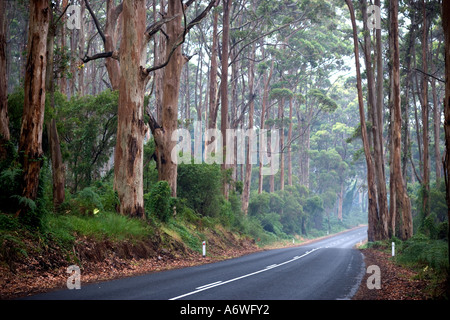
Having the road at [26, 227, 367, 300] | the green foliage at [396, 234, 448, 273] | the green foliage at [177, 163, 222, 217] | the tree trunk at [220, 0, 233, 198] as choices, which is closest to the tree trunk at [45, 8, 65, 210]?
the road at [26, 227, 367, 300]

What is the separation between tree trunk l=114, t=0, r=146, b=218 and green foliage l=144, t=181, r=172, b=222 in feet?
7.35

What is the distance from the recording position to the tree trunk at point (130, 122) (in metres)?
17.4

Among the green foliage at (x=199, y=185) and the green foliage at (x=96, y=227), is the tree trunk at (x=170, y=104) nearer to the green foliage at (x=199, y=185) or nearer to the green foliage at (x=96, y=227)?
the green foliage at (x=199, y=185)

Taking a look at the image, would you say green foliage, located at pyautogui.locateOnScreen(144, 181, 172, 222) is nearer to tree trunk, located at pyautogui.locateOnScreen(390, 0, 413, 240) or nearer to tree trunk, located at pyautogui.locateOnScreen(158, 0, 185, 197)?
tree trunk, located at pyautogui.locateOnScreen(158, 0, 185, 197)

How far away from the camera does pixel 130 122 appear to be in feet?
57.3

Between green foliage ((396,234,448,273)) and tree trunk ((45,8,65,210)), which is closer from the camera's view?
green foliage ((396,234,448,273))

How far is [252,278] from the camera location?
12875 millimetres

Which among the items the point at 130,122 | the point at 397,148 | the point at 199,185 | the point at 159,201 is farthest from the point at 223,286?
the point at 397,148

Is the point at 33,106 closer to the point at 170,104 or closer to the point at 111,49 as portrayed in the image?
the point at 170,104

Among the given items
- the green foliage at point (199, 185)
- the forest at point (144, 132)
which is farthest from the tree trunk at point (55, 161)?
the green foliage at point (199, 185)

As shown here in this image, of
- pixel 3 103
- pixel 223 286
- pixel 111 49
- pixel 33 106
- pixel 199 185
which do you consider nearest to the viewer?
pixel 223 286

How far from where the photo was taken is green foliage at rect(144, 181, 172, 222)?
20047 millimetres

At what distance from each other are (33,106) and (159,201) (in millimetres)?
8411

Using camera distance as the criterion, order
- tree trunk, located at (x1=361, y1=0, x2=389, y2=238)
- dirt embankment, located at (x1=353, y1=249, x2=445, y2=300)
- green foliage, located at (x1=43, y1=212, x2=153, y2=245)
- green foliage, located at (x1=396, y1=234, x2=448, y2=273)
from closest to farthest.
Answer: dirt embankment, located at (x1=353, y1=249, x2=445, y2=300), green foliage, located at (x1=43, y1=212, x2=153, y2=245), green foliage, located at (x1=396, y1=234, x2=448, y2=273), tree trunk, located at (x1=361, y1=0, x2=389, y2=238)
